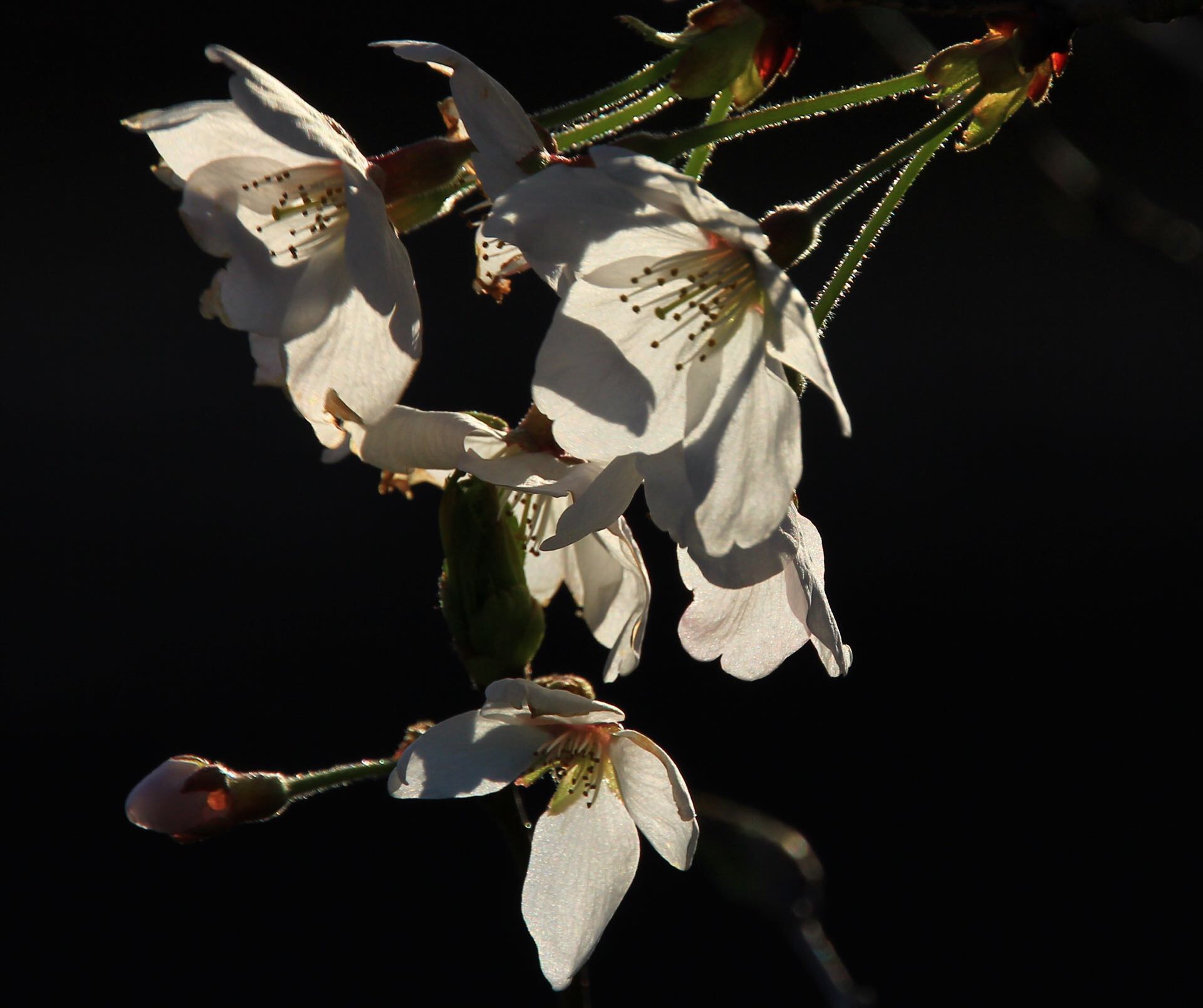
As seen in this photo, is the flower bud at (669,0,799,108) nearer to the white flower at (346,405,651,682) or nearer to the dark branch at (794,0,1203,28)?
the dark branch at (794,0,1203,28)

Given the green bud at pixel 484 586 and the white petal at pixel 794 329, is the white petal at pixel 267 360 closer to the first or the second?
the green bud at pixel 484 586

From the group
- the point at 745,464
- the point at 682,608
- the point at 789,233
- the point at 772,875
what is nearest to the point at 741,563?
the point at 745,464

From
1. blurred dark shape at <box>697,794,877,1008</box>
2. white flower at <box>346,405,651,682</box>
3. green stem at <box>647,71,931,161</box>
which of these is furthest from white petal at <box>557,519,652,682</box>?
blurred dark shape at <box>697,794,877,1008</box>

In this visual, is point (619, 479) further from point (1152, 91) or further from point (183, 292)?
point (183, 292)

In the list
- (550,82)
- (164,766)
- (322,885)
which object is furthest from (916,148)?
(550,82)

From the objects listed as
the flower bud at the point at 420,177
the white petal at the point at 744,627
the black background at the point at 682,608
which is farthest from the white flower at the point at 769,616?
the black background at the point at 682,608

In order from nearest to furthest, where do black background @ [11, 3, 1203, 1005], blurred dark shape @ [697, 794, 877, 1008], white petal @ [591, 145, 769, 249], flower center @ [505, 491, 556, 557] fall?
1. white petal @ [591, 145, 769, 249]
2. flower center @ [505, 491, 556, 557]
3. blurred dark shape @ [697, 794, 877, 1008]
4. black background @ [11, 3, 1203, 1005]
